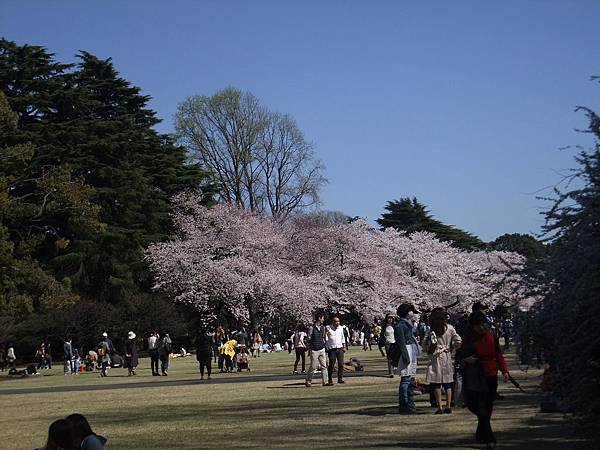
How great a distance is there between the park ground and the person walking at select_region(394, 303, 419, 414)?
0.26m

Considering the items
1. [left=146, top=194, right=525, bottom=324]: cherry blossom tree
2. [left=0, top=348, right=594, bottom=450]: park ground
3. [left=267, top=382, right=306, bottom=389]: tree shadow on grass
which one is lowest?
[left=0, top=348, right=594, bottom=450]: park ground

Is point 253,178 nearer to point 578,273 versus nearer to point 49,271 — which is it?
point 49,271

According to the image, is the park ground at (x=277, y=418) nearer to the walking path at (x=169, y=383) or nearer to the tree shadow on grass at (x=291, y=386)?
the tree shadow on grass at (x=291, y=386)

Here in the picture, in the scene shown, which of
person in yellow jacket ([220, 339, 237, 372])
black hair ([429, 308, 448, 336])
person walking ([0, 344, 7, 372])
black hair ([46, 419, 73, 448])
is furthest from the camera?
person walking ([0, 344, 7, 372])

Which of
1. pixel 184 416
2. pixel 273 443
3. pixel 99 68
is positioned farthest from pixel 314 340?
pixel 99 68

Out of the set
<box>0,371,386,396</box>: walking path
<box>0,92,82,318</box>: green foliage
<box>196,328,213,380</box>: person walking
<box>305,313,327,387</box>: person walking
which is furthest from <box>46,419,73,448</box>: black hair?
<box>0,92,82,318</box>: green foliage

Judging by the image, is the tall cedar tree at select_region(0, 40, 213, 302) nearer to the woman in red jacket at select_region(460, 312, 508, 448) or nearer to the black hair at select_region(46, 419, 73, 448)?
the woman in red jacket at select_region(460, 312, 508, 448)

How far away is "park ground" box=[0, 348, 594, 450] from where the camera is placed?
1253cm

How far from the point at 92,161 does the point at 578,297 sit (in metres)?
52.0

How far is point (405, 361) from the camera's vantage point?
51.5ft

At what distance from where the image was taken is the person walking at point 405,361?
1568 cm

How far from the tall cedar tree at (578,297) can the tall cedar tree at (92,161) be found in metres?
47.3

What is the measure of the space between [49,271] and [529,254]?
157 ft

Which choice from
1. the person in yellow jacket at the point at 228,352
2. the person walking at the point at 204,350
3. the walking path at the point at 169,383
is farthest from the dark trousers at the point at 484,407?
the person in yellow jacket at the point at 228,352
